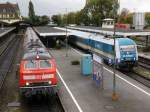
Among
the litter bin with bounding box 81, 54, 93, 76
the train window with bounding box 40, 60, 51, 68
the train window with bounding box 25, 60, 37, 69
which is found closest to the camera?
the train window with bounding box 25, 60, 37, 69

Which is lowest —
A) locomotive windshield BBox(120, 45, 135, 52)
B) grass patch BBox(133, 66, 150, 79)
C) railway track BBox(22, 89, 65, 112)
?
grass patch BBox(133, 66, 150, 79)

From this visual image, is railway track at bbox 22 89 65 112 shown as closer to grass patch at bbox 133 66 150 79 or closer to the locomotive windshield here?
grass patch at bbox 133 66 150 79

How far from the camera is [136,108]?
1788cm

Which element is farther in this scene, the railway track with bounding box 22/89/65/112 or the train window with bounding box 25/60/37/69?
the train window with bounding box 25/60/37/69

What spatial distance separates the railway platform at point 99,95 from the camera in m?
18.1

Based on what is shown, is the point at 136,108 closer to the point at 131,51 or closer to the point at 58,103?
the point at 58,103

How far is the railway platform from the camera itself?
1808cm

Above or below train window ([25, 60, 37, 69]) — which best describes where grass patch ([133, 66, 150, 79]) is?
below

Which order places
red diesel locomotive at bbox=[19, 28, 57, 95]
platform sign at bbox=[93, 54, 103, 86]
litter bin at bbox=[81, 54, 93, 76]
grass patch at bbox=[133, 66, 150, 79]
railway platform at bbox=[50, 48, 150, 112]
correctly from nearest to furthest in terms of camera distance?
railway platform at bbox=[50, 48, 150, 112] → red diesel locomotive at bbox=[19, 28, 57, 95] → platform sign at bbox=[93, 54, 103, 86] → litter bin at bbox=[81, 54, 93, 76] → grass patch at bbox=[133, 66, 150, 79]

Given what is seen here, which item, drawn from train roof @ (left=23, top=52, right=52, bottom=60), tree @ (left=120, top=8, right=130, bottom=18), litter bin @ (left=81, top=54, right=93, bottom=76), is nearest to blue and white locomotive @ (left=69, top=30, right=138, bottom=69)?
litter bin @ (left=81, top=54, right=93, bottom=76)

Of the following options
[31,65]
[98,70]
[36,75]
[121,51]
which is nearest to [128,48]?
[121,51]

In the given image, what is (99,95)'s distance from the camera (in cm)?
2081

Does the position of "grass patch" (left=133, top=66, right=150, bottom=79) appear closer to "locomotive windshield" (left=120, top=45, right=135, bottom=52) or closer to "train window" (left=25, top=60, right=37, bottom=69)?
"locomotive windshield" (left=120, top=45, right=135, bottom=52)

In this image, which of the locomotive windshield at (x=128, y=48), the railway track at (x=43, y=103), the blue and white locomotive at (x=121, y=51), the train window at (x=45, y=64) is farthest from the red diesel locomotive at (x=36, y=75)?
the locomotive windshield at (x=128, y=48)
